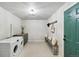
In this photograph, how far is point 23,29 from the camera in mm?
9859

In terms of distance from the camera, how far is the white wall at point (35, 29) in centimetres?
1011

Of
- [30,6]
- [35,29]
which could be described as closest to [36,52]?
[30,6]

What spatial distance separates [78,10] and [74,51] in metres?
0.97

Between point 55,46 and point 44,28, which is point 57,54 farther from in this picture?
point 44,28

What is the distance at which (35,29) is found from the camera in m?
10.2

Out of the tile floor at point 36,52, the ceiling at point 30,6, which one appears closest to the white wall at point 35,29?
the tile floor at point 36,52

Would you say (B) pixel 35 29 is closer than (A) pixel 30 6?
No

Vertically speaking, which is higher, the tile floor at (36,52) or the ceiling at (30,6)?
the ceiling at (30,6)

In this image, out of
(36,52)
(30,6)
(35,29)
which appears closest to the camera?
(30,6)

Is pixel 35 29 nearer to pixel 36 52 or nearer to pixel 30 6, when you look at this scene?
pixel 36 52

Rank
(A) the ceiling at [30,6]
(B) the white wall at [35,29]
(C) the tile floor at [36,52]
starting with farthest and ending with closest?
(B) the white wall at [35,29] < (C) the tile floor at [36,52] < (A) the ceiling at [30,6]

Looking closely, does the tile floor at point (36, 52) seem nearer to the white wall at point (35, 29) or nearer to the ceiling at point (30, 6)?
the ceiling at point (30, 6)

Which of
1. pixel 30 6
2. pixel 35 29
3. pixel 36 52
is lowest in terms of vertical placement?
pixel 36 52

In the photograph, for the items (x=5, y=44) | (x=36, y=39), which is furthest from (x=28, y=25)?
(x=5, y=44)
